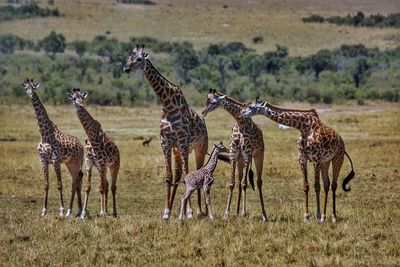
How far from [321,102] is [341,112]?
38.3ft

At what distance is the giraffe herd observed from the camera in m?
14.2

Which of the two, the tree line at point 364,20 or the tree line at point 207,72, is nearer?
the tree line at point 207,72

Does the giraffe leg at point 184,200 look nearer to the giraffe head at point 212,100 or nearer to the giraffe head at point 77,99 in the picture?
the giraffe head at point 212,100

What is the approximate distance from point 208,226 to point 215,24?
372ft

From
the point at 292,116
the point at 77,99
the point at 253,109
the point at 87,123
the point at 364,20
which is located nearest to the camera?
the point at 292,116

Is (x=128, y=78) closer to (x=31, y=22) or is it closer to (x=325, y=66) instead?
(x=325, y=66)

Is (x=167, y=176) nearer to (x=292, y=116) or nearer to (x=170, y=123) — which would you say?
(x=170, y=123)

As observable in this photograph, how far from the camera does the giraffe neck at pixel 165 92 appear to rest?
49.2 feet

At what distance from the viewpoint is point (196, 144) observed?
51.1 feet

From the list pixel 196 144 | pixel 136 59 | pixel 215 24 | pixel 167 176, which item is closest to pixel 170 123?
pixel 196 144

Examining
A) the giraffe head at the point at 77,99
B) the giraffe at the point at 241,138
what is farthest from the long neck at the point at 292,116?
the giraffe head at the point at 77,99

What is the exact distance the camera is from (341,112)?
52062mm

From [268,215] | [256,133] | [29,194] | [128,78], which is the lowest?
[128,78]

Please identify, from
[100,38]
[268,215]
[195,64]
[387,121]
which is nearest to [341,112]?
[387,121]
